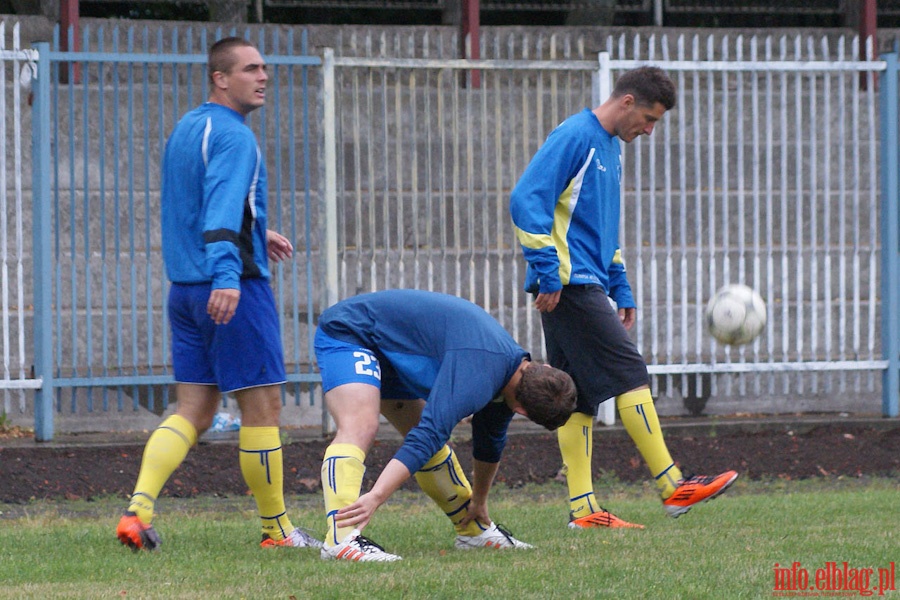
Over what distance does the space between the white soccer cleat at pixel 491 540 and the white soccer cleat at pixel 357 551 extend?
0.58m

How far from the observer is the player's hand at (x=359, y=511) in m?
4.47

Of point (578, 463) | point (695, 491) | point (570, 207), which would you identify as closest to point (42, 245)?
point (570, 207)

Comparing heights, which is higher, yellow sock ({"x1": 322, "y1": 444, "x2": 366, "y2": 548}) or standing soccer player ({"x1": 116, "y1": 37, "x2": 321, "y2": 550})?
standing soccer player ({"x1": 116, "y1": 37, "x2": 321, "y2": 550})

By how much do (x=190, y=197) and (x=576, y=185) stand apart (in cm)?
170

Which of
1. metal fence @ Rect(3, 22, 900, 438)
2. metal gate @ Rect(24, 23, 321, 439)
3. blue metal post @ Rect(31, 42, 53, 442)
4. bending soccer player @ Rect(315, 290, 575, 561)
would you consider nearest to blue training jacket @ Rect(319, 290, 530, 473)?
bending soccer player @ Rect(315, 290, 575, 561)

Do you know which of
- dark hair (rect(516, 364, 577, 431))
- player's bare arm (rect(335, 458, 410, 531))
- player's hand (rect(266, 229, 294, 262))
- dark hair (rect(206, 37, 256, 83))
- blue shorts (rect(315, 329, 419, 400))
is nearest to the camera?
player's bare arm (rect(335, 458, 410, 531))

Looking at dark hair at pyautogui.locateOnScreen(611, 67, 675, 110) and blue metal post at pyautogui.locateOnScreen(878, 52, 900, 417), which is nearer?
dark hair at pyautogui.locateOnScreen(611, 67, 675, 110)

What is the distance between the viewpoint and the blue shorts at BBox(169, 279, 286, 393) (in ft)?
16.7

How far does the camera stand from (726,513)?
→ 626cm

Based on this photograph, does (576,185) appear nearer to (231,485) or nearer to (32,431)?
(231,485)

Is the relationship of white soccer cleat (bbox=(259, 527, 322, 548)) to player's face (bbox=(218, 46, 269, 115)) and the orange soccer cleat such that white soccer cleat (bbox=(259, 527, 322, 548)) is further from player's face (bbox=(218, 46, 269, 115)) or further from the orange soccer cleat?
player's face (bbox=(218, 46, 269, 115))

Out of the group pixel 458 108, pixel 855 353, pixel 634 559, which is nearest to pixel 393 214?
pixel 458 108

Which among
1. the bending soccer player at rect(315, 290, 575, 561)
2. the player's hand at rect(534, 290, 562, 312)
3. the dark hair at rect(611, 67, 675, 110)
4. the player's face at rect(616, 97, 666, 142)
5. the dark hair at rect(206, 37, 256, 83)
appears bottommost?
the bending soccer player at rect(315, 290, 575, 561)

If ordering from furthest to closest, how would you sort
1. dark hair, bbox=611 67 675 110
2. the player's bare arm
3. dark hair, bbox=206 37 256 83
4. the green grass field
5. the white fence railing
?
the white fence railing
dark hair, bbox=611 67 675 110
dark hair, bbox=206 37 256 83
the player's bare arm
the green grass field
